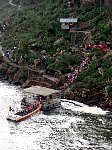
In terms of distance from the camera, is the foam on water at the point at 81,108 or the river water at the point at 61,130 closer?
the river water at the point at 61,130

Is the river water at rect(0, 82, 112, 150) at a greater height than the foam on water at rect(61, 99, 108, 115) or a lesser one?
greater

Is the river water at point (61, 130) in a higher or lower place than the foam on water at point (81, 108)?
higher

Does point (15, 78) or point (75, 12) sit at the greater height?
point (75, 12)

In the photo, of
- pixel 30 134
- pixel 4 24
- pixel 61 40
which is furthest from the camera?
pixel 4 24

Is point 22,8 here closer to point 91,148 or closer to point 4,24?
point 4,24

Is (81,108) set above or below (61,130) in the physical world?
below

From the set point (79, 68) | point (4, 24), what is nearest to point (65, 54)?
point (79, 68)

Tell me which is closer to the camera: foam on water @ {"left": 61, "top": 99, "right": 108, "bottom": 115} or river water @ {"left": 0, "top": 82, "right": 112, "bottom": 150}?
river water @ {"left": 0, "top": 82, "right": 112, "bottom": 150}

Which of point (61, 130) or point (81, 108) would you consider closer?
point (61, 130)
